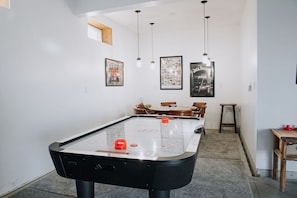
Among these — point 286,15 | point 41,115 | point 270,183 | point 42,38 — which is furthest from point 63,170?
point 286,15

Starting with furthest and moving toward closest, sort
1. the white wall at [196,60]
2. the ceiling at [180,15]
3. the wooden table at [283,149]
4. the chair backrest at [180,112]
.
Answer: the white wall at [196,60]
the chair backrest at [180,112]
the ceiling at [180,15]
the wooden table at [283,149]

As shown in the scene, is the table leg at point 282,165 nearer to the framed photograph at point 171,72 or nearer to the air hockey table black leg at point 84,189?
the air hockey table black leg at point 84,189

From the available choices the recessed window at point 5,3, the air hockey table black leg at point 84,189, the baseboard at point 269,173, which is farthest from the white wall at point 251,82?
the recessed window at point 5,3

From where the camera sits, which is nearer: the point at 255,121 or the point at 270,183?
the point at 270,183

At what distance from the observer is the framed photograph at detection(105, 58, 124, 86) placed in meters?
4.87

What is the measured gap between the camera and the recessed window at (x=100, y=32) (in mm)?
4723

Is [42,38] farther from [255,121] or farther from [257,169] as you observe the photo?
[257,169]

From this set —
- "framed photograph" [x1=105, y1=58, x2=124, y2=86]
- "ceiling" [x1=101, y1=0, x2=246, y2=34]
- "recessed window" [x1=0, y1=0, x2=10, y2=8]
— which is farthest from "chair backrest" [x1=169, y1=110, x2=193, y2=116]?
"recessed window" [x1=0, y1=0, x2=10, y2=8]

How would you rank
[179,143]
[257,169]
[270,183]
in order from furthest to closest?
[257,169] → [270,183] → [179,143]

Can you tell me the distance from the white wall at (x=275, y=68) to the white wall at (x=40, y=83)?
9.61ft

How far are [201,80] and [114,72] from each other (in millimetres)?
2519

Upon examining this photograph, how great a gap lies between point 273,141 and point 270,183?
53cm

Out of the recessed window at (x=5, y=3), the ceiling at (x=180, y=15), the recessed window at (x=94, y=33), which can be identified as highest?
the ceiling at (x=180, y=15)

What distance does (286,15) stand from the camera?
8.87 ft
